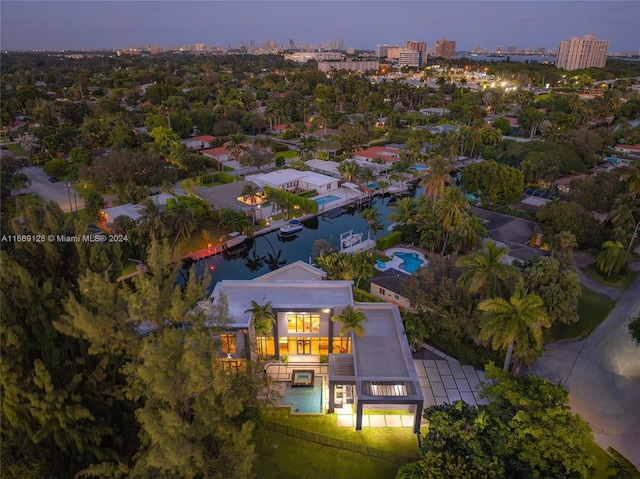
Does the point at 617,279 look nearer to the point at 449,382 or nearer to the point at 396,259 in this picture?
the point at 396,259

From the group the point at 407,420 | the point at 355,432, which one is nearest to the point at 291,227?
the point at 407,420

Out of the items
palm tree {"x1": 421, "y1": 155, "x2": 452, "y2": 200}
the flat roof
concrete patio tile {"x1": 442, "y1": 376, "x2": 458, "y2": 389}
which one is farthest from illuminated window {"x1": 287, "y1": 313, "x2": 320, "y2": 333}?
palm tree {"x1": 421, "y1": 155, "x2": 452, "y2": 200}

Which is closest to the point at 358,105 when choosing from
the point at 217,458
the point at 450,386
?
the point at 450,386

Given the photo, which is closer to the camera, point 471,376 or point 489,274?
point 489,274

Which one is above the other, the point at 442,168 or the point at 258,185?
the point at 442,168

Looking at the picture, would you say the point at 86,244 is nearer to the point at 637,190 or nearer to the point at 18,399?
the point at 18,399
